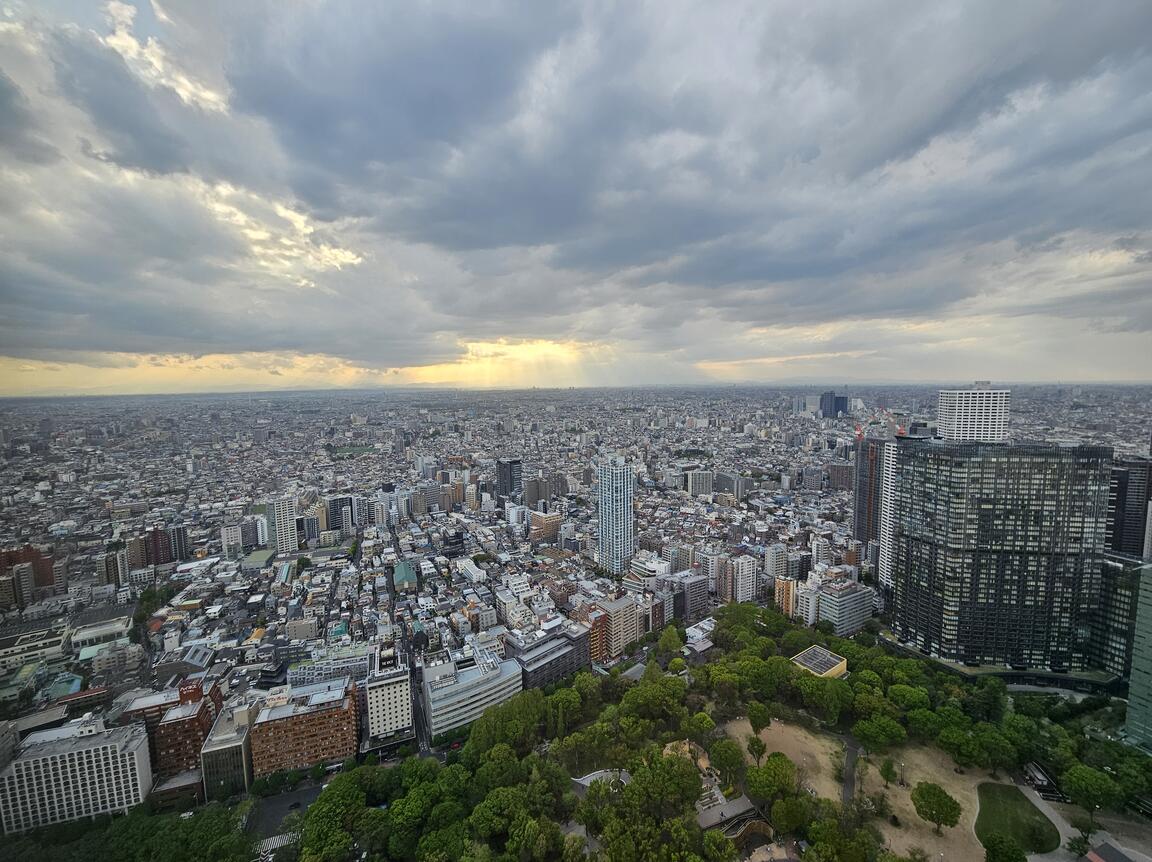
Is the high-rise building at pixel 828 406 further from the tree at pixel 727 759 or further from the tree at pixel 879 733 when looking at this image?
the tree at pixel 727 759

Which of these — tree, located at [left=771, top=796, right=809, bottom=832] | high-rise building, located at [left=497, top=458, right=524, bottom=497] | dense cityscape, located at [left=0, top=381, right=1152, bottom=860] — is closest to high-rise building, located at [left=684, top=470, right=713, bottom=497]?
dense cityscape, located at [left=0, top=381, right=1152, bottom=860]

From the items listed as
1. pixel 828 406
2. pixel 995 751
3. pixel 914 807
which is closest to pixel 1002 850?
pixel 914 807

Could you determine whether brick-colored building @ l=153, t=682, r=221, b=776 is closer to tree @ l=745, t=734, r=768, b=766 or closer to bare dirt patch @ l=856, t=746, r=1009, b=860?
tree @ l=745, t=734, r=768, b=766

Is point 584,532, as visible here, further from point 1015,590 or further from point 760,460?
point 760,460

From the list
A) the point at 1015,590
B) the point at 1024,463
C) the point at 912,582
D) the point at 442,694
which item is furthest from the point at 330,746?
the point at 1024,463

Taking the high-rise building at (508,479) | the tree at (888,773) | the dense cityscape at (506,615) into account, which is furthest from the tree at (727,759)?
the high-rise building at (508,479)

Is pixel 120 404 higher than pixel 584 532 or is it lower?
higher
